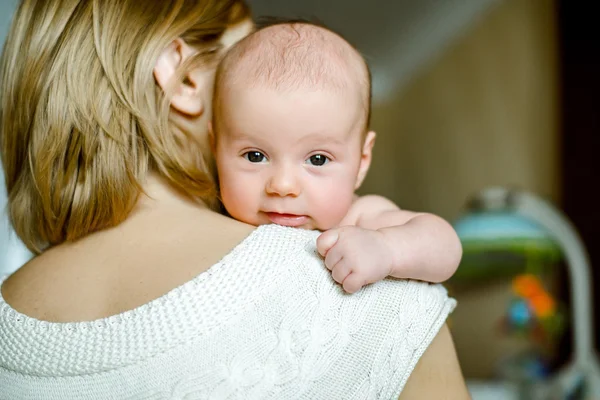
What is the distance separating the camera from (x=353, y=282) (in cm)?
74

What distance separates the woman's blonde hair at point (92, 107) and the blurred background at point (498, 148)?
1537 mm

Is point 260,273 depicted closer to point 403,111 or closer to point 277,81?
point 277,81

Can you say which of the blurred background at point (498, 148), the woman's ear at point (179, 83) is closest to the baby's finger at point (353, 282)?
the woman's ear at point (179, 83)

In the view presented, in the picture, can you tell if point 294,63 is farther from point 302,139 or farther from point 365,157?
point 365,157

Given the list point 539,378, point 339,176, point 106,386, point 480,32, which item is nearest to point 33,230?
point 106,386

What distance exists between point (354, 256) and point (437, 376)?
0.18m

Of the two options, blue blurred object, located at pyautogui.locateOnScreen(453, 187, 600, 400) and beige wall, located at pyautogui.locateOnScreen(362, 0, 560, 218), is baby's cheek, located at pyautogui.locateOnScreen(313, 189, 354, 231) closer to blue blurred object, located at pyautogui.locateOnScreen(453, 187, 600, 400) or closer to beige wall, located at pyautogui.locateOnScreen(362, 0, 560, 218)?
blue blurred object, located at pyautogui.locateOnScreen(453, 187, 600, 400)

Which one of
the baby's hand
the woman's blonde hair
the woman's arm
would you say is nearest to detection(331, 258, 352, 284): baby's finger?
the baby's hand

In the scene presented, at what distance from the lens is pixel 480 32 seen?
4039 mm

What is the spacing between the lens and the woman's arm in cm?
78

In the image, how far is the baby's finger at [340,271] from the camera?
736mm

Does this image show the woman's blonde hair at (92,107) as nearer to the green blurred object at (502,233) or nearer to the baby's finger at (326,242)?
the baby's finger at (326,242)

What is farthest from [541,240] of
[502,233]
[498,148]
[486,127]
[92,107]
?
[92,107]

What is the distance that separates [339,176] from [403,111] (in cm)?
455
